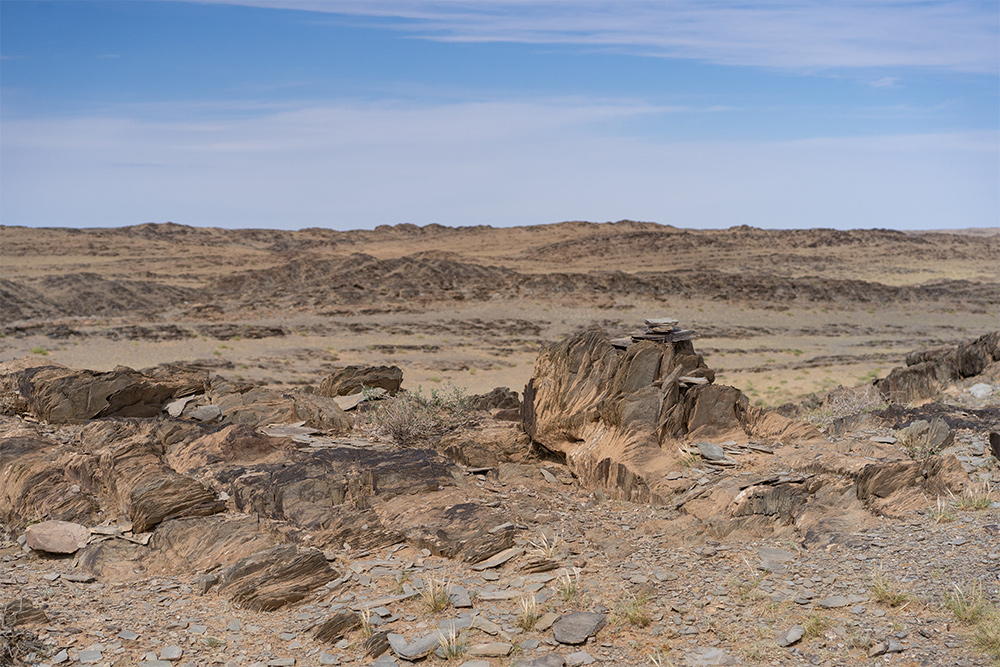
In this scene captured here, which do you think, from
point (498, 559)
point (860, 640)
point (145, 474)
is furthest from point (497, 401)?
point (860, 640)

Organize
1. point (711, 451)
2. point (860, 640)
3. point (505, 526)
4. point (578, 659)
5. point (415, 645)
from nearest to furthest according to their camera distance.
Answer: point (860, 640) → point (578, 659) → point (415, 645) → point (505, 526) → point (711, 451)

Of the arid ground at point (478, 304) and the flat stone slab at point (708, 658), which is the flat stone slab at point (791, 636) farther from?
the arid ground at point (478, 304)

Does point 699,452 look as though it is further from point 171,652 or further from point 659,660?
point 171,652

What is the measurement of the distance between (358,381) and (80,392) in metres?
5.04

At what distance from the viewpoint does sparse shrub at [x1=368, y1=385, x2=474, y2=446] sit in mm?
12047

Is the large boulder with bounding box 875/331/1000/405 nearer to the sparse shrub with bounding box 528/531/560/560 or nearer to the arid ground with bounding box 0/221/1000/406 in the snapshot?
the arid ground with bounding box 0/221/1000/406

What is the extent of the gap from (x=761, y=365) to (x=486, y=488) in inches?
1073

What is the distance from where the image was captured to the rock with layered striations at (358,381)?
1587 cm

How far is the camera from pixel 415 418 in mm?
12422

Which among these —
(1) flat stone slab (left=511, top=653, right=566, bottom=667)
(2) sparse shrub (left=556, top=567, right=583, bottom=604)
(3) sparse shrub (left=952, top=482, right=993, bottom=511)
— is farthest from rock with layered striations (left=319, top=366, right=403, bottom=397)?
(3) sparse shrub (left=952, top=482, right=993, bottom=511)

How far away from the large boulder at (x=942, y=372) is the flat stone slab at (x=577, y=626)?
40.0 ft

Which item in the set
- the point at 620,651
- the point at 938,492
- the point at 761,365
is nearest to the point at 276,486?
the point at 620,651

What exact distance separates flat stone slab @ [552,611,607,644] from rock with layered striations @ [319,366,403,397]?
920 cm

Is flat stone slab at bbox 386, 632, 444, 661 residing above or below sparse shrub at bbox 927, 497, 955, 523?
below
